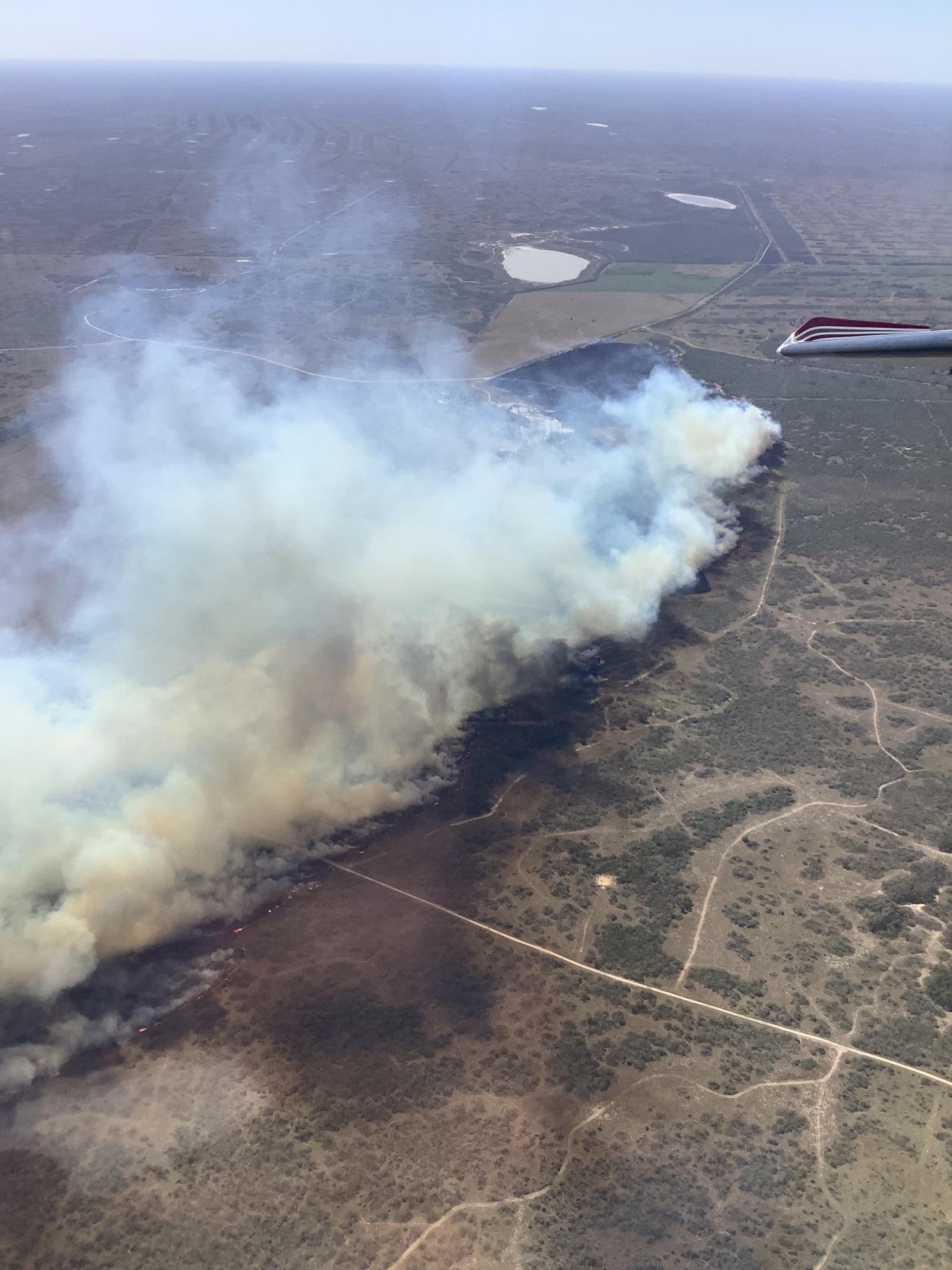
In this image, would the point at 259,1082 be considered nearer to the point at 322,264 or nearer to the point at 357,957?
the point at 357,957

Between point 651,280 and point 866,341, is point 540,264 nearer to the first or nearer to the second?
point 651,280

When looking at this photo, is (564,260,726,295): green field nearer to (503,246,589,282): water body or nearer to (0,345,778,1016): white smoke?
(503,246,589,282): water body

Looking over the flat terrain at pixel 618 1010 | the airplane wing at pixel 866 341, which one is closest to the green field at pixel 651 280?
the flat terrain at pixel 618 1010

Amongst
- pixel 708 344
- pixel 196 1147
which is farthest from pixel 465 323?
pixel 196 1147

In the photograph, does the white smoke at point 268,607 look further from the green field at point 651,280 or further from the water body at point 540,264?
the water body at point 540,264

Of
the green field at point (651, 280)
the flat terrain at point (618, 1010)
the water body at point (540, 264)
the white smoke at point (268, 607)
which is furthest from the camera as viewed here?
the water body at point (540, 264)
